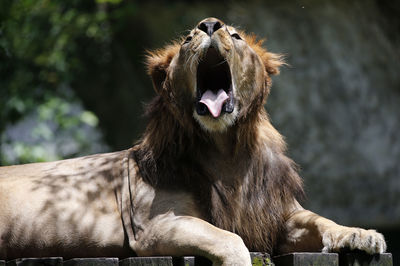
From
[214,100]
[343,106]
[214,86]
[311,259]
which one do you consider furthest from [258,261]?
[343,106]

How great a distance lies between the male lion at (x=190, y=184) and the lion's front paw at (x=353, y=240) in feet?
0.38

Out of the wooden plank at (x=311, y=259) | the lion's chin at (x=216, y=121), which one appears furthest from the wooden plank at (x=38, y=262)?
the lion's chin at (x=216, y=121)

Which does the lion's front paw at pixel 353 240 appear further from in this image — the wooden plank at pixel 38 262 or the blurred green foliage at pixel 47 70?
the blurred green foliage at pixel 47 70

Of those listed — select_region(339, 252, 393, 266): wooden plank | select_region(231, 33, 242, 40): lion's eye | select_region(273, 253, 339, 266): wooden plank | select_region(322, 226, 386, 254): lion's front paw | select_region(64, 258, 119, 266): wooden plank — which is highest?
select_region(231, 33, 242, 40): lion's eye

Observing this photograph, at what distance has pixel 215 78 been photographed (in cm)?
393

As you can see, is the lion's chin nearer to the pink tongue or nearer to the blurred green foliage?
the pink tongue

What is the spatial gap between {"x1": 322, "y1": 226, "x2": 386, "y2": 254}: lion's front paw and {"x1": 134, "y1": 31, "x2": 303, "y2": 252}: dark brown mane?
1.24 ft

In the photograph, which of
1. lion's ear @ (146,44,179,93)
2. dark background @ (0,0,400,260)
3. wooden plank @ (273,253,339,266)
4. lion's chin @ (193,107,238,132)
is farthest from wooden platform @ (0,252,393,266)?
dark background @ (0,0,400,260)

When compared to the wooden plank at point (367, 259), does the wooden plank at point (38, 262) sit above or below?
above

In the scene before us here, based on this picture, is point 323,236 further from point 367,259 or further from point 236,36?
point 236,36

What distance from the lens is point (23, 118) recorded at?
27.6ft

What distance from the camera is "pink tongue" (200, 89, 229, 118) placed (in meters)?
3.64

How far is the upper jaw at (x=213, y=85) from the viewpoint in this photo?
3674 mm

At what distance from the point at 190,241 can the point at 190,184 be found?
442 mm
